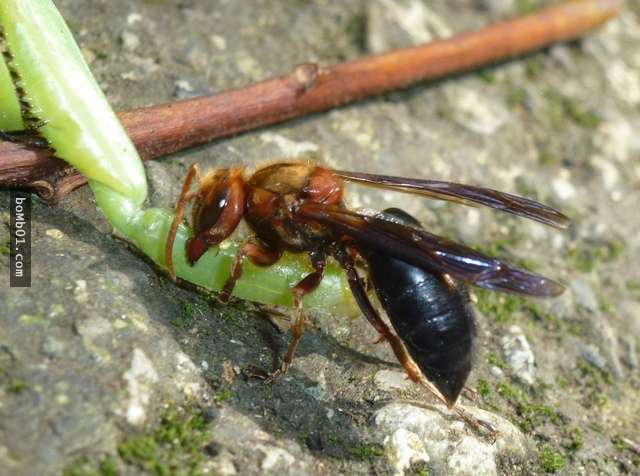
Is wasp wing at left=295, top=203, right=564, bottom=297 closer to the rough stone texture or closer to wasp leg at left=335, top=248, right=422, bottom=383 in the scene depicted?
wasp leg at left=335, top=248, right=422, bottom=383

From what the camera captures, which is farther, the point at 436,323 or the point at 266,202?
the point at 266,202

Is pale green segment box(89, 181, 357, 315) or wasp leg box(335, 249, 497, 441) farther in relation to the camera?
pale green segment box(89, 181, 357, 315)

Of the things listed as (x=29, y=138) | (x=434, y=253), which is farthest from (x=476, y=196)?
(x=29, y=138)

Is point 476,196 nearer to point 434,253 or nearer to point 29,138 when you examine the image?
point 434,253

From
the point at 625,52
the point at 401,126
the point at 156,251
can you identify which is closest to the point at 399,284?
the point at 156,251

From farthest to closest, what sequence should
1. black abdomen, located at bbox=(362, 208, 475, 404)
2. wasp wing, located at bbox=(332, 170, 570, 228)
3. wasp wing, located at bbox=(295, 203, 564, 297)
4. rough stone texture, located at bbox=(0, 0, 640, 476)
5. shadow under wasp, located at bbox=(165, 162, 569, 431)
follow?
wasp wing, located at bbox=(332, 170, 570, 228) < black abdomen, located at bbox=(362, 208, 475, 404) < shadow under wasp, located at bbox=(165, 162, 569, 431) < wasp wing, located at bbox=(295, 203, 564, 297) < rough stone texture, located at bbox=(0, 0, 640, 476)

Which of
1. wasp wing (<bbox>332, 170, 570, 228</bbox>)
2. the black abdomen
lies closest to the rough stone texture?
the black abdomen
